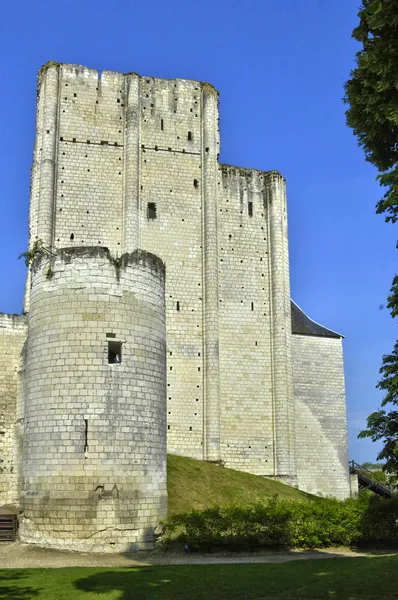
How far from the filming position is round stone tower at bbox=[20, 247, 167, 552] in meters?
13.7

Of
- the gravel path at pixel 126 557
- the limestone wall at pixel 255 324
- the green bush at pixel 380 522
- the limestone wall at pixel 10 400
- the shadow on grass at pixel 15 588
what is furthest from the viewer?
the limestone wall at pixel 255 324

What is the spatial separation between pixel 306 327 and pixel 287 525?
59.4 feet

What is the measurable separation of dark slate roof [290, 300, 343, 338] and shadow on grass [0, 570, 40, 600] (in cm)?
2191

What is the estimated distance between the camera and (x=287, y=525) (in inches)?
578

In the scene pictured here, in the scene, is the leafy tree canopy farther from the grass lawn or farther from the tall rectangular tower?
the tall rectangular tower

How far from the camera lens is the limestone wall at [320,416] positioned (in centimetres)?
3014

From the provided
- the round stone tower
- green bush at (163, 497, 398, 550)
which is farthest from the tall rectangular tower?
the round stone tower

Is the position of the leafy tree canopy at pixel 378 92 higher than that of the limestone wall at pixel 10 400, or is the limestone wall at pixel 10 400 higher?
the leafy tree canopy at pixel 378 92

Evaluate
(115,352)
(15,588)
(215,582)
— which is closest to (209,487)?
(115,352)

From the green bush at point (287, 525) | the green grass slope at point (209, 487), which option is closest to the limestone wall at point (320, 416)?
the green grass slope at point (209, 487)

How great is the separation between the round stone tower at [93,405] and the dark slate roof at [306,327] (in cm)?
1702

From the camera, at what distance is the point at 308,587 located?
945 centimetres

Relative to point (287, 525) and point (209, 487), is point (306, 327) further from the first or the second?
point (287, 525)

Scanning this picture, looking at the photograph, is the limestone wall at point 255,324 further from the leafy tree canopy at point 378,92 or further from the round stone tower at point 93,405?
the leafy tree canopy at point 378,92
